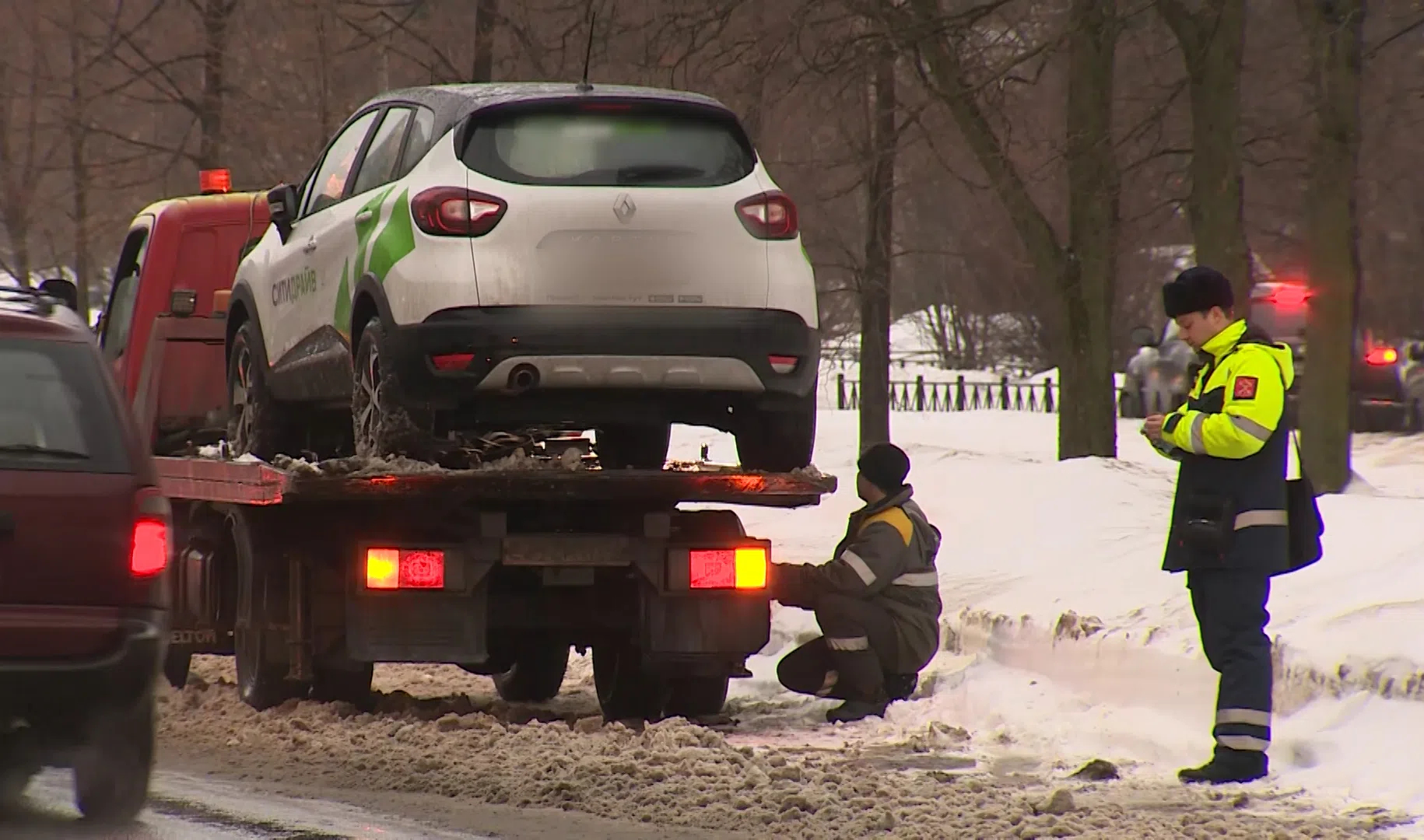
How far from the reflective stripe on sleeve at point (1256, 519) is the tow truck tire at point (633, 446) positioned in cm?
316

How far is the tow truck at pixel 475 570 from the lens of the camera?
9.43 metres

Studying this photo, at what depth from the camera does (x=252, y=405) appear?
10859 millimetres

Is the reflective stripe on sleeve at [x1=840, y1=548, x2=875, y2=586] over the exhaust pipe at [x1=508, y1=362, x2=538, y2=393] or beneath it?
beneath

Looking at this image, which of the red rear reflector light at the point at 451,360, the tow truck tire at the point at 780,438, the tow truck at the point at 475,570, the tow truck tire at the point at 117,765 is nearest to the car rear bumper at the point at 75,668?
the tow truck tire at the point at 117,765

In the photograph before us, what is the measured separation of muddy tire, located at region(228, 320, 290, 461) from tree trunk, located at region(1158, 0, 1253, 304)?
27.4ft

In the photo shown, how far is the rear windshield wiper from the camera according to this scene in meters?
6.64

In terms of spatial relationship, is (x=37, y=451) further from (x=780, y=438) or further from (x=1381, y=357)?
(x=1381, y=357)

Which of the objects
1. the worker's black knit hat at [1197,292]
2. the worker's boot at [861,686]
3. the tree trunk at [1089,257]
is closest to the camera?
the worker's black knit hat at [1197,292]

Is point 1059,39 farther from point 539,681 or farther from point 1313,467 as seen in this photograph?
point 539,681

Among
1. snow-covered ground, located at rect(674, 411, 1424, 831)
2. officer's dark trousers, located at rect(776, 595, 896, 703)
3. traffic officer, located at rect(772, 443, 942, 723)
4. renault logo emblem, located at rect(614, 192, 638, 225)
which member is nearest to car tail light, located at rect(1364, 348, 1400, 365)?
snow-covered ground, located at rect(674, 411, 1424, 831)

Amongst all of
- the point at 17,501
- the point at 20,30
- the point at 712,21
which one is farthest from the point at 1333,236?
the point at 20,30

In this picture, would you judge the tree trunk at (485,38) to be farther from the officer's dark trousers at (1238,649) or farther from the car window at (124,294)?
the officer's dark trousers at (1238,649)

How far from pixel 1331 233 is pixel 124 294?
881cm

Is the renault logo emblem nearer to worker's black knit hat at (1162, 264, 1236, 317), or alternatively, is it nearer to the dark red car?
worker's black knit hat at (1162, 264, 1236, 317)
